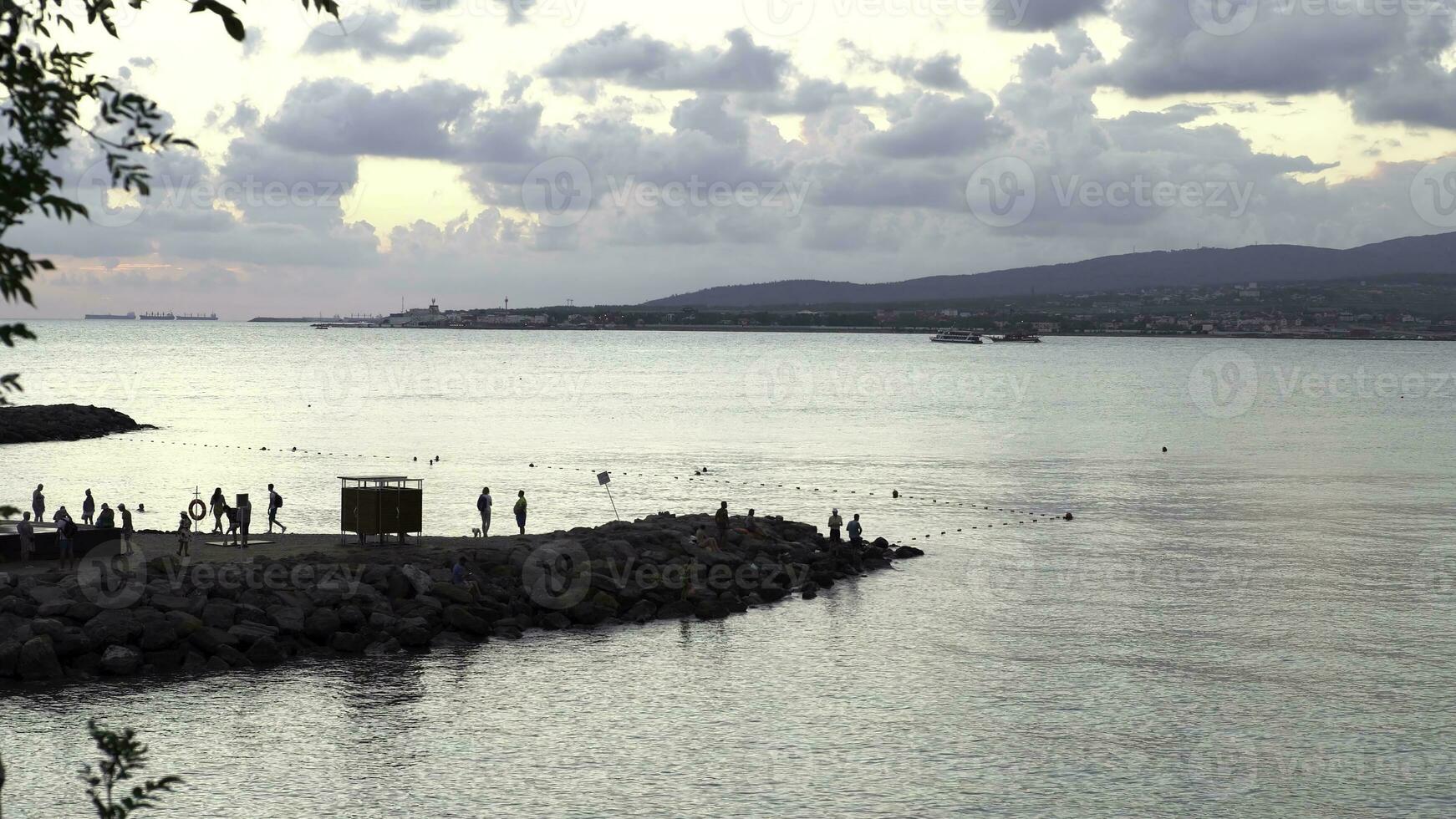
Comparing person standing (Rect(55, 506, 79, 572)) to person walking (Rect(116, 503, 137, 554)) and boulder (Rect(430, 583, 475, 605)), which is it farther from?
boulder (Rect(430, 583, 475, 605))

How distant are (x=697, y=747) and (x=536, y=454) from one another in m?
58.4

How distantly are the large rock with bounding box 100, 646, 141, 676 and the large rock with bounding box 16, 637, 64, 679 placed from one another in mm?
948

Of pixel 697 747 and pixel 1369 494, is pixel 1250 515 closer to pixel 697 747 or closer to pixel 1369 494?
pixel 1369 494

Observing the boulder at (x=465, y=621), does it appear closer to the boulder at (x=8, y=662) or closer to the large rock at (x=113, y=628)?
the large rock at (x=113, y=628)

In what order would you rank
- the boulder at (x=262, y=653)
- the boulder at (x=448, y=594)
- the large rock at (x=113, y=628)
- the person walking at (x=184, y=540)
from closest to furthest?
the large rock at (x=113, y=628), the boulder at (x=262, y=653), the boulder at (x=448, y=594), the person walking at (x=184, y=540)

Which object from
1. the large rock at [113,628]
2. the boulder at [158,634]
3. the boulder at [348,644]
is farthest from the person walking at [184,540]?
the boulder at [348,644]

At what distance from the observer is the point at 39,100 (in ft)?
32.3

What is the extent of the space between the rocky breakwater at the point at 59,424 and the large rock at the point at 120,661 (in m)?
65.8

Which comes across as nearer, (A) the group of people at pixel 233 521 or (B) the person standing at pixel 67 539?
(B) the person standing at pixel 67 539

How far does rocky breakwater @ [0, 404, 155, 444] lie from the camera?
3615 inches

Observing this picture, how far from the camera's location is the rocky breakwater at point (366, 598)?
→ 3203 cm

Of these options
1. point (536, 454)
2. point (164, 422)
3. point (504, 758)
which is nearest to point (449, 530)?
point (504, 758)

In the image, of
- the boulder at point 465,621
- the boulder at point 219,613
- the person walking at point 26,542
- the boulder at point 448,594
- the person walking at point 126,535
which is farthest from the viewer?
the person walking at point 126,535

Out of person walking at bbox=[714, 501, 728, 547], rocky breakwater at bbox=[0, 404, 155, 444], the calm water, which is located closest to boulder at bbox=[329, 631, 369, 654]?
the calm water
